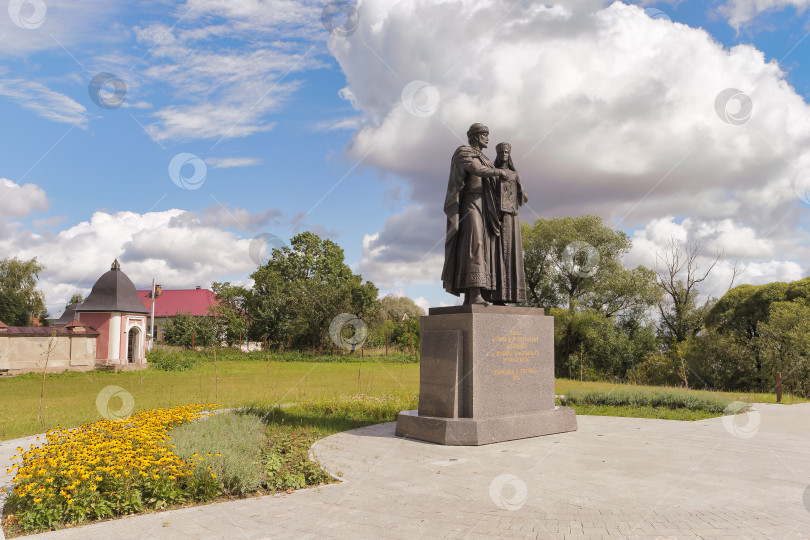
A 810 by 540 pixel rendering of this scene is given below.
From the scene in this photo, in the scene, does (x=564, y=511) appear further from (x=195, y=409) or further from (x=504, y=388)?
(x=195, y=409)

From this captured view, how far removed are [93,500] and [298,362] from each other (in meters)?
29.5

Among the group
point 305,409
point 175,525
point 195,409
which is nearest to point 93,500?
point 175,525

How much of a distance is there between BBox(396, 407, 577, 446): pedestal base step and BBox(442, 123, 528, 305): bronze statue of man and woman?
185 cm

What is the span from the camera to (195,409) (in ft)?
30.0

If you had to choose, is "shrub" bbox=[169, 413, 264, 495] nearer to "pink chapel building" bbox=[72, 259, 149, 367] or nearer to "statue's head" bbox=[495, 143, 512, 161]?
"statue's head" bbox=[495, 143, 512, 161]

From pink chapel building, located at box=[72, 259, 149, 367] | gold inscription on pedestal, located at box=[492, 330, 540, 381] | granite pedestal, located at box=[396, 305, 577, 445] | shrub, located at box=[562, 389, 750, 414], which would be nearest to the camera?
granite pedestal, located at box=[396, 305, 577, 445]

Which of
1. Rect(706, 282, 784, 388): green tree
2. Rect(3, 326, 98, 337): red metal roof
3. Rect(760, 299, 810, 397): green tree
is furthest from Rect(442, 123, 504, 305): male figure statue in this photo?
Rect(3, 326, 98, 337): red metal roof

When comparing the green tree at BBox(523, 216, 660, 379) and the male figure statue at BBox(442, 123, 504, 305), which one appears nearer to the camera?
the male figure statue at BBox(442, 123, 504, 305)

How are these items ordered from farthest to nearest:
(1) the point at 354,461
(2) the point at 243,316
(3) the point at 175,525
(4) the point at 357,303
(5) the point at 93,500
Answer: (2) the point at 243,316 → (4) the point at 357,303 → (1) the point at 354,461 → (5) the point at 93,500 → (3) the point at 175,525

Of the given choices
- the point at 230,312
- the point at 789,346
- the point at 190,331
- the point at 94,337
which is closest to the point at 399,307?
the point at 230,312

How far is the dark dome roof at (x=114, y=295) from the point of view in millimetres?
31266

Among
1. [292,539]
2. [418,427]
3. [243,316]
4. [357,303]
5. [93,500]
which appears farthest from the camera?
[243,316]

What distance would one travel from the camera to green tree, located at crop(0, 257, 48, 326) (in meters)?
53.3

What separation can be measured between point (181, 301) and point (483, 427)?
64.5m
